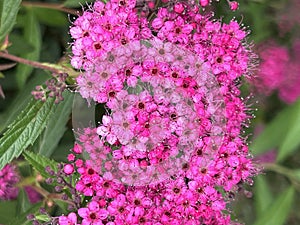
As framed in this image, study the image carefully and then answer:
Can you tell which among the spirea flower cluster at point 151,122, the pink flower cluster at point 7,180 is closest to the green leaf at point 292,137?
the spirea flower cluster at point 151,122

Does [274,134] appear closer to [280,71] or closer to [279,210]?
[280,71]

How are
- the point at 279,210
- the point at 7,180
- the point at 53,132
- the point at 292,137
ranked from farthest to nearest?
the point at 292,137
the point at 279,210
the point at 53,132
the point at 7,180

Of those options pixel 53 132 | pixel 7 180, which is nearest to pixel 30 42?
pixel 53 132

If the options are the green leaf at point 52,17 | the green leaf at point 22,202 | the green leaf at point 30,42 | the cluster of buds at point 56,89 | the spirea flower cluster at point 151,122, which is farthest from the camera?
the green leaf at point 52,17

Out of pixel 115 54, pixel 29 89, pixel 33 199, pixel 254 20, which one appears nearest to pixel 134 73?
pixel 115 54

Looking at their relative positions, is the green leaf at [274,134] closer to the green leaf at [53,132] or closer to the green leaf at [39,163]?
the green leaf at [53,132]
